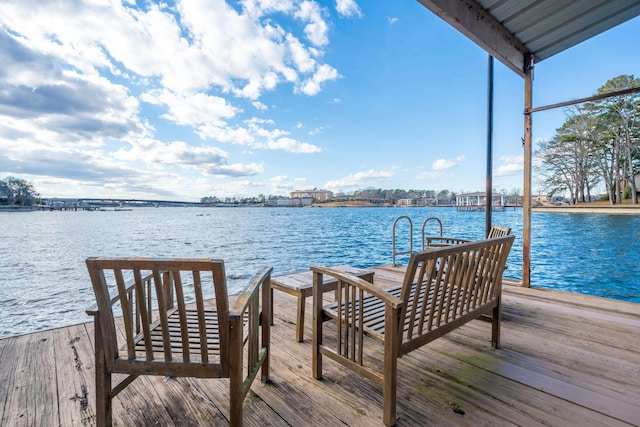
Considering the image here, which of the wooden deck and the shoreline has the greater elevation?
the shoreline

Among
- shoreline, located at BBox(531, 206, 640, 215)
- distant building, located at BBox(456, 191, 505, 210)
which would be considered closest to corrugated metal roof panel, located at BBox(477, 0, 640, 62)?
shoreline, located at BBox(531, 206, 640, 215)

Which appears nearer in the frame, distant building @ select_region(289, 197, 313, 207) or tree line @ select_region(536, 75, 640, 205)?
tree line @ select_region(536, 75, 640, 205)

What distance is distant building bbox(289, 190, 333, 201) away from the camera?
48906 mm

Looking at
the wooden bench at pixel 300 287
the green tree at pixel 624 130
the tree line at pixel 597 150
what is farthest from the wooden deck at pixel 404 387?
the green tree at pixel 624 130

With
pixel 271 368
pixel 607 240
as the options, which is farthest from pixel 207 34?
pixel 607 240

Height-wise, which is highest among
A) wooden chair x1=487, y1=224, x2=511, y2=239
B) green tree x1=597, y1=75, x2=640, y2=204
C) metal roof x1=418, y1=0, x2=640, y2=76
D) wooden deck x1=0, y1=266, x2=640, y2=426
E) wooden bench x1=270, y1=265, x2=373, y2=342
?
green tree x1=597, y1=75, x2=640, y2=204

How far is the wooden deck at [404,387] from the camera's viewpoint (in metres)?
1.41

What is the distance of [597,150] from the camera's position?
52.1ft

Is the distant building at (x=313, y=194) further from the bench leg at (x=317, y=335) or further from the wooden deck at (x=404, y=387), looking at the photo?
the bench leg at (x=317, y=335)

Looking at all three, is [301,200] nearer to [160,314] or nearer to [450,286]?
[450,286]

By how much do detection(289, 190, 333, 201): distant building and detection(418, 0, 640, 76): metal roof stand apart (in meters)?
45.0

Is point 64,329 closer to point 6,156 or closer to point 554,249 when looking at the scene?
point 554,249

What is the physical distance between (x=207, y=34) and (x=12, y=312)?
7699mm

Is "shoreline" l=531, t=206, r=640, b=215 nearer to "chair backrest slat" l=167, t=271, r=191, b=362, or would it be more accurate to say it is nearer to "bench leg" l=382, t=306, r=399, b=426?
"bench leg" l=382, t=306, r=399, b=426
